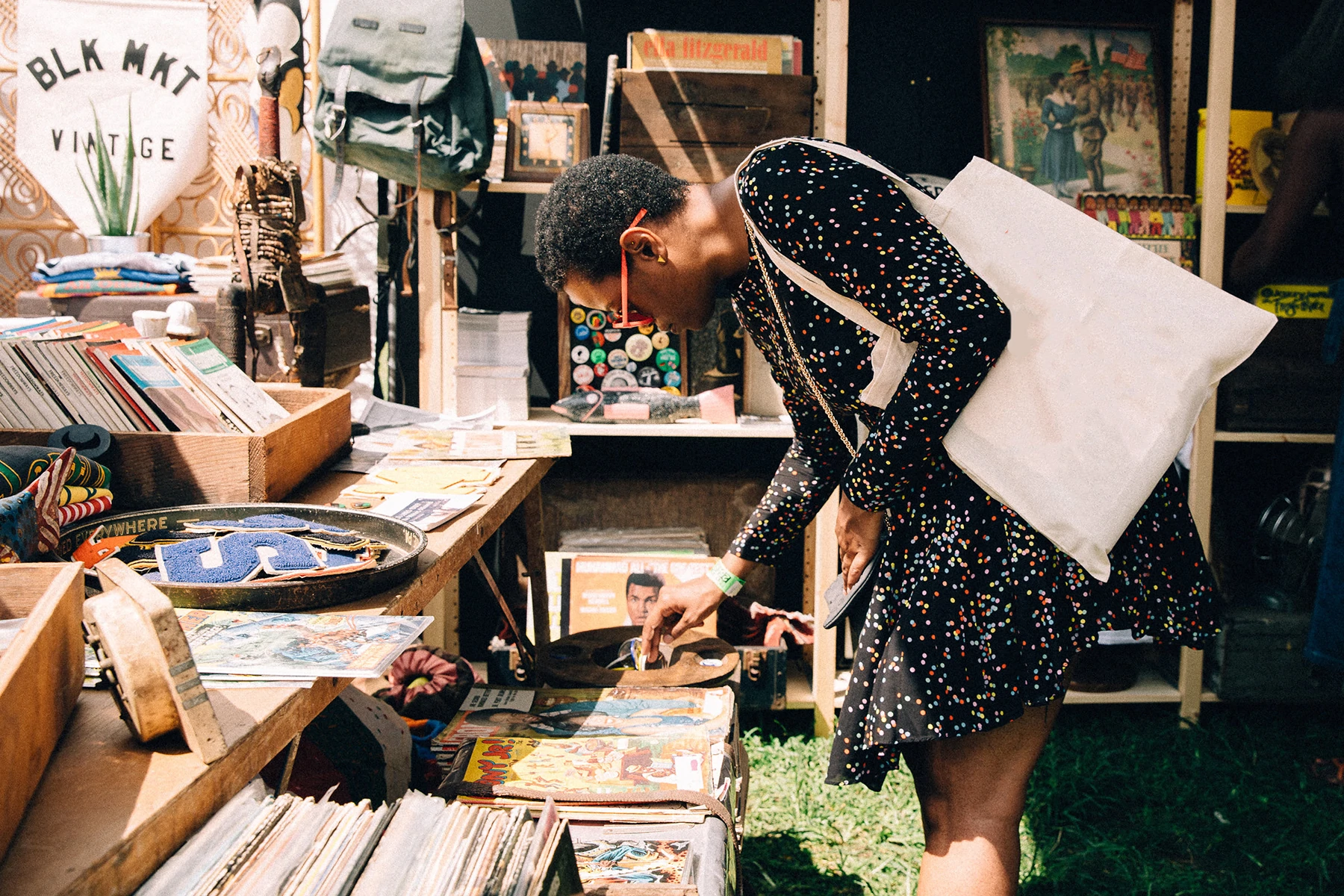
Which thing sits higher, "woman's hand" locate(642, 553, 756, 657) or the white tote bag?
the white tote bag

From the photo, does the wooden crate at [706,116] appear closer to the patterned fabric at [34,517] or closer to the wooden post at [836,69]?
the wooden post at [836,69]

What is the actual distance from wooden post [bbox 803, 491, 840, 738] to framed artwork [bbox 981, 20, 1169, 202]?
4.03 ft

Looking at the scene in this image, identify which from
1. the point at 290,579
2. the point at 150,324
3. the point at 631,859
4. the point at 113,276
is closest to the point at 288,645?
the point at 290,579

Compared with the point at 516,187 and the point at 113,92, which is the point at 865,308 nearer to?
the point at 516,187

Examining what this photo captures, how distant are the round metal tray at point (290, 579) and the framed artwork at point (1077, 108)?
2389mm

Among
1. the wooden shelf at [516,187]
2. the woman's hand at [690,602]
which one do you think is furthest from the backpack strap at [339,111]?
the woman's hand at [690,602]

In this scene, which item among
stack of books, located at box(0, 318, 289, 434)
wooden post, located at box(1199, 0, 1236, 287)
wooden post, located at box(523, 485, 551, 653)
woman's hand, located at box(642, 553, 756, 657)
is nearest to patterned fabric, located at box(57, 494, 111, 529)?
stack of books, located at box(0, 318, 289, 434)

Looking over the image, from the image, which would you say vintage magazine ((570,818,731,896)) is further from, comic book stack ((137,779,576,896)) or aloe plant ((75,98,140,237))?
aloe plant ((75,98,140,237))

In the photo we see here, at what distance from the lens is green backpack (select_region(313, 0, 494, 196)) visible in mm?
2625

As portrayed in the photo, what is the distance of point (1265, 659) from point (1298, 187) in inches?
54.1

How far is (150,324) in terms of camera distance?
78.7 inches

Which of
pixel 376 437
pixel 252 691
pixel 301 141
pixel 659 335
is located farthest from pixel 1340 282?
pixel 301 141

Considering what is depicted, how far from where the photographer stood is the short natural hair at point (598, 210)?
5.06ft

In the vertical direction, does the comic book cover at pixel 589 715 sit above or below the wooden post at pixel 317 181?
below
